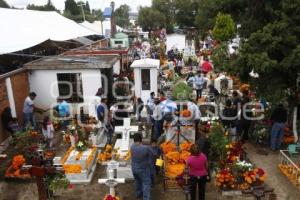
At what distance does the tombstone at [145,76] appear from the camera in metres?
16.8

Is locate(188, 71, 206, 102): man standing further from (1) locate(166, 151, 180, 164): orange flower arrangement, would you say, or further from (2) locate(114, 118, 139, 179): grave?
(1) locate(166, 151, 180, 164): orange flower arrangement

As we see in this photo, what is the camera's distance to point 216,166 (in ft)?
31.5

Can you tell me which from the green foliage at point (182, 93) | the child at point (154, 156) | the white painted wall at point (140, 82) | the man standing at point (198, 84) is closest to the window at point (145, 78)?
the white painted wall at point (140, 82)

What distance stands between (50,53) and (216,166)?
63.3ft

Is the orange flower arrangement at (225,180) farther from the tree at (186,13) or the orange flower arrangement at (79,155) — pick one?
Answer: the tree at (186,13)

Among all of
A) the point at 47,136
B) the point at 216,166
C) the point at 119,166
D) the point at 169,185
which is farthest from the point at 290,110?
the point at 47,136

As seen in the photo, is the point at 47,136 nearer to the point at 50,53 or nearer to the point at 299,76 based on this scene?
the point at 299,76

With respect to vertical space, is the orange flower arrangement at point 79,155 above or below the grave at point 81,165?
above

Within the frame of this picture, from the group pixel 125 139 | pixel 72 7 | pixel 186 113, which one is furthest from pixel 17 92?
pixel 72 7

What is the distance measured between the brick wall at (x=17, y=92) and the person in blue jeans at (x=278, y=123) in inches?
365

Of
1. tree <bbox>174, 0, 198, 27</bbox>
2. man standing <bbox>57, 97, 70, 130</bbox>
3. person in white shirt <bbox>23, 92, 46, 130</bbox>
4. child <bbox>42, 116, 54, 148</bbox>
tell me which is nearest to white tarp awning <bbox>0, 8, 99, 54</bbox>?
person in white shirt <bbox>23, 92, 46, 130</bbox>

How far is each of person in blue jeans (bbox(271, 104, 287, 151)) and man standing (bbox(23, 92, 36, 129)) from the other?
855 cm

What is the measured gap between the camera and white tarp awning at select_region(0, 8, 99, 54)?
1590 centimetres

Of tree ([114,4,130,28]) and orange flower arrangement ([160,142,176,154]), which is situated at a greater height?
tree ([114,4,130,28])
